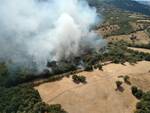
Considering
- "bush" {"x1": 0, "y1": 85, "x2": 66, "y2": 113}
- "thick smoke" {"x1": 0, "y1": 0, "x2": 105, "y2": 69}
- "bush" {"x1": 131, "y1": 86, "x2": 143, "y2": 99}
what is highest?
"thick smoke" {"x1": 0, "y1": 0, "x2": 105, "y2": 69}

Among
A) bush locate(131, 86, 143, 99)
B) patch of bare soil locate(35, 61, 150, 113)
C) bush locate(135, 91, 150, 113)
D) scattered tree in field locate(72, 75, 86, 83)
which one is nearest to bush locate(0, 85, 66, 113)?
patch of bare soil locate(35, 61, 150, 113)

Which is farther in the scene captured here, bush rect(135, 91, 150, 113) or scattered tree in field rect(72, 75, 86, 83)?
scattered tree in field rect(72, 75, 86, 83)

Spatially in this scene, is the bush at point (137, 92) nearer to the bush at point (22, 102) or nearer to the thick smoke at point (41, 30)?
the bush at point (22, 102)

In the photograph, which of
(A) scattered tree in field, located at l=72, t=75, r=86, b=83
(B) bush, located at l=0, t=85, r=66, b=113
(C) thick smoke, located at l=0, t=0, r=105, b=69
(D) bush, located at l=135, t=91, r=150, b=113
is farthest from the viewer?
(C) thick smoke, located at l=0, t=0, r=105, b=69

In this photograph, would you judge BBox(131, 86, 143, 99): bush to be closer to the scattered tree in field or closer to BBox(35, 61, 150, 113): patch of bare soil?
BBox(35, 61, 150, 113): patch of bare soil

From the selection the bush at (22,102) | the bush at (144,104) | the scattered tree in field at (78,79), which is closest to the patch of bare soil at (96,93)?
the scattered tree in field at (78,79)
